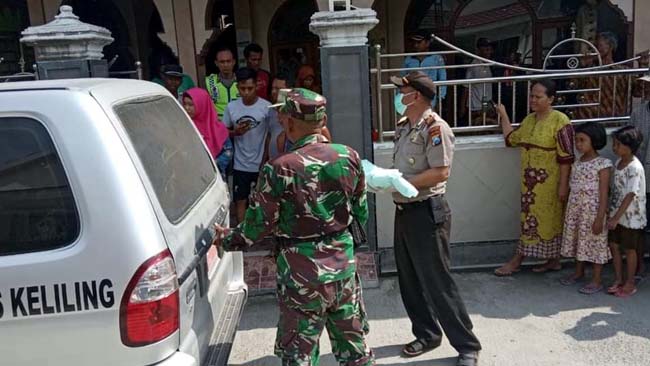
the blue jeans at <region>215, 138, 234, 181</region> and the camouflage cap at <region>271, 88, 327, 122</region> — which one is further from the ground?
the camouflage cap at <region>271, 88, 327, 122</region>

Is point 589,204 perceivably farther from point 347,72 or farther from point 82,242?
point 82,242

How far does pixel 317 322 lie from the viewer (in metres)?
2.65

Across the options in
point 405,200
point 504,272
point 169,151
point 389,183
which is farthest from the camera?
point 504,272

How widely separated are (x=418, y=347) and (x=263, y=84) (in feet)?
9.78

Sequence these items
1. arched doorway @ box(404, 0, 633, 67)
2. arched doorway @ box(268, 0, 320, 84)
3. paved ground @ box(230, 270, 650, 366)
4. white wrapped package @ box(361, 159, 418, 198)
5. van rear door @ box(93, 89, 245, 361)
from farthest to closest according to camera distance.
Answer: arched doorway @ box(268, 0, 320, 84), arched doorway @ box(404, 0, 633, 67), paved ground @ box(230, 270, 650, 366), white wrapped package @ box(361, 159, 418, 198), van rear door @ box(93, 89, 245, 361)

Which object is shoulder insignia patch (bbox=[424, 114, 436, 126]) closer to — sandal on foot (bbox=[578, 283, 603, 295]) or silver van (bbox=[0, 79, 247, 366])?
silver van (bbox=[0, 79, 247, 366])

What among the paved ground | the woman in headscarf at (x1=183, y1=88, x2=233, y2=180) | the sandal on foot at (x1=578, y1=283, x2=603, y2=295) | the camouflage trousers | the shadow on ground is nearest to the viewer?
the camouflage trousers

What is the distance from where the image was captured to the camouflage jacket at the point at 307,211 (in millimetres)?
2488

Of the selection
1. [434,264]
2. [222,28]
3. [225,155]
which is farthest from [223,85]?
[222,28]

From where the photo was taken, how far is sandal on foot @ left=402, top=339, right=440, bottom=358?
11.6ft

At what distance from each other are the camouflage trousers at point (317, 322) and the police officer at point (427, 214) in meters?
0.64

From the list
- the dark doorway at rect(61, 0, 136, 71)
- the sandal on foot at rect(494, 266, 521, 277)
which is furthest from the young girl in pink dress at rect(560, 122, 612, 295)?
the dark doorway at rect(61, 0, 136, 71)

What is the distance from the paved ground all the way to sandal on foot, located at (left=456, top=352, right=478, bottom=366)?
0.38ft

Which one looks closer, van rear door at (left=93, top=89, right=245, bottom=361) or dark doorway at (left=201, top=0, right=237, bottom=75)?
van rear door at (left=93, top=89, right=245, bottom=361)
